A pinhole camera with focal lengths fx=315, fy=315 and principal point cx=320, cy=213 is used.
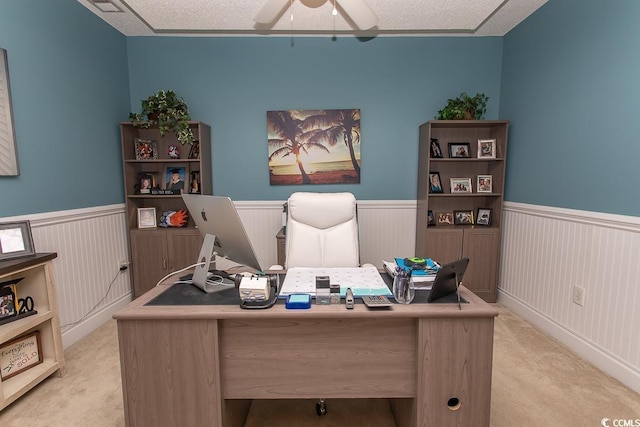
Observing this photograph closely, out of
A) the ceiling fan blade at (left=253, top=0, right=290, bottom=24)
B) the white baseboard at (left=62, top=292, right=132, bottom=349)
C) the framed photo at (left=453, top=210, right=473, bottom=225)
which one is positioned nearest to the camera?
the ceiling fan blade at (left=253, top=0, right=290, bottom=24)

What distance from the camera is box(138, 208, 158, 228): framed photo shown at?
3.18 m

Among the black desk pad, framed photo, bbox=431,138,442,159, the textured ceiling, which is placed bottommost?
the black desk pad

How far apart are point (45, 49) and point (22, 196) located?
107cm

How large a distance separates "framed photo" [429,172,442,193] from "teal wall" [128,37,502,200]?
0.83ft

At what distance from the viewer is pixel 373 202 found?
133 inches

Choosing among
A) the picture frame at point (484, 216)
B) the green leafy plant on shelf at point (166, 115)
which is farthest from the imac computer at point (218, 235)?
the picture frame at point (484, 216)

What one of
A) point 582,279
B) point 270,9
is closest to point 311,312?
point 270,9

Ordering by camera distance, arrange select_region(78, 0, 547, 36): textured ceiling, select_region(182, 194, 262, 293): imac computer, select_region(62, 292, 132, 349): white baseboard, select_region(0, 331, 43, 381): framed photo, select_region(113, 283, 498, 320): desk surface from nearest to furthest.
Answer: select_region(113, 283, 498, 320): desk surface, select_region(182, 194, 262, 293): imac computer, select_region(0, 331, 43, 381): framed photo, select_region(62, 292, 132, 349): white baseboard, select_region(78, 0, 547, 36): textured ceiling

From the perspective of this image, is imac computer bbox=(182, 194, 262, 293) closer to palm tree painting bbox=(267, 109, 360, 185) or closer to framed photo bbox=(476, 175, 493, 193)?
palm tree painting bbox=(267, 109, 360, 185)

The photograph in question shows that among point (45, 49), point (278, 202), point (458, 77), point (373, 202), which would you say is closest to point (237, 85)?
point (278, 202)

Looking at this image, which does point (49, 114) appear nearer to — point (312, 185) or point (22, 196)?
point (22, 196)

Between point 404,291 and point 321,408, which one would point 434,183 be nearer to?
point 404,291

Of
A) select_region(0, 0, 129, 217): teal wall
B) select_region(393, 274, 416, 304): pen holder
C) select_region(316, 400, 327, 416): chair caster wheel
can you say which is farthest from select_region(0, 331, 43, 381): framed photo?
select_region(393, 274, 416, 304): pen holder

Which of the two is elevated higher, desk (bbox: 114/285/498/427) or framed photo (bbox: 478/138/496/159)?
framed photo (bbox: 478/138/496/159)
